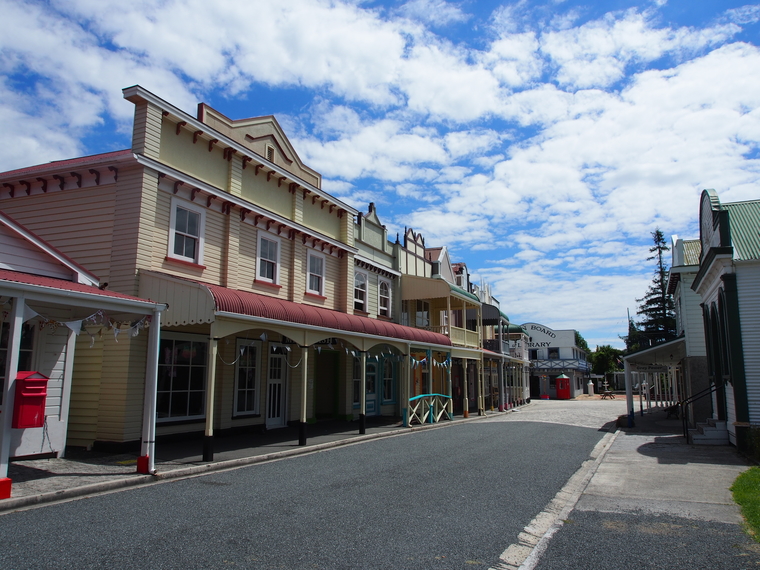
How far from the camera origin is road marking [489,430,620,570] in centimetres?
536

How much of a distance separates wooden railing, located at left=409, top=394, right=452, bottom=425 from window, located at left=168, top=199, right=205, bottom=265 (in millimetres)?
9082

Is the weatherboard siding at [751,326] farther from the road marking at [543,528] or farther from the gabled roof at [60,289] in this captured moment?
the gabled roof at [60,289]

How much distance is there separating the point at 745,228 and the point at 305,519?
13.5m

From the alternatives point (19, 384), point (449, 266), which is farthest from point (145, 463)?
point (449, 266)

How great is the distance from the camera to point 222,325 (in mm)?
11133

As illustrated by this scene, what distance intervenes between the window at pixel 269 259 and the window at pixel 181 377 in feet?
9.70

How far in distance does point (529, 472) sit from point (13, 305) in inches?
343

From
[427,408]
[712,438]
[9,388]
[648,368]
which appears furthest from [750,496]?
[648,368]

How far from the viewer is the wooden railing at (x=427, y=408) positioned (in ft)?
64.1

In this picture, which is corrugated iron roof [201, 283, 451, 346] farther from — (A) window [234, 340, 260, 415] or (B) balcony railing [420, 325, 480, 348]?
(B) balcony railing [420, 325, 480, 348]

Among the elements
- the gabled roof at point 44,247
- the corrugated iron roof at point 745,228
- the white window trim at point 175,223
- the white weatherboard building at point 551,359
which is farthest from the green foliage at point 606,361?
the gabled roof at point 44,247

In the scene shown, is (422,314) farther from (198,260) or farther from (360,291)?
(198,260)

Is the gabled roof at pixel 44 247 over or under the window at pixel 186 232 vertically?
under

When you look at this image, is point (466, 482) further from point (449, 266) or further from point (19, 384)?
point (449, 266)
